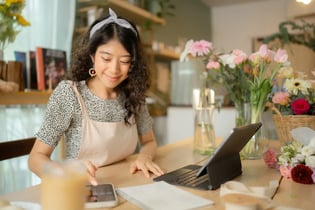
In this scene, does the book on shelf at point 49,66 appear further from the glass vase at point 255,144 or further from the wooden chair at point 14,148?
the glass vase at point 255,144

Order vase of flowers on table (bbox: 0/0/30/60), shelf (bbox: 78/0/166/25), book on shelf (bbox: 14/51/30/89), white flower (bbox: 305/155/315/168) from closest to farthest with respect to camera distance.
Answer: white flower (bbox: 305/155/315/168)
vase of flowers on table (bbox: 0/0/30/60)
book on shelf (bbox: 14/51/30/89)
shelf (bbox: 78/0/166/25)

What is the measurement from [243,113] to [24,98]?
1.04 m

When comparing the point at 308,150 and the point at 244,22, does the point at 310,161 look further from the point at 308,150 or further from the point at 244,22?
the point at 244,22

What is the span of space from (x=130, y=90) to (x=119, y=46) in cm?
24

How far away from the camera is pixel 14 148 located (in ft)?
3.75

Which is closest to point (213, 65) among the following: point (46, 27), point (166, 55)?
point (46, 27)

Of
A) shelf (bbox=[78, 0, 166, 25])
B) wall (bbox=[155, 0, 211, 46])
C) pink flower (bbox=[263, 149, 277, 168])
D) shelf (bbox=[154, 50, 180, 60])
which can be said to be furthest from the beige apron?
wall (bbox=[155, 0, 211, 46])

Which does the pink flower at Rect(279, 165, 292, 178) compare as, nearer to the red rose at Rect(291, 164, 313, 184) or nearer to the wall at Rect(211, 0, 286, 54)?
the red rose at Rect(291, 164, 313, 184)

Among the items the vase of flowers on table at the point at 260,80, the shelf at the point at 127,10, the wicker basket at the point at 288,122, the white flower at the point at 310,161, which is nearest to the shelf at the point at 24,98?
the shelf at the point at 127,10

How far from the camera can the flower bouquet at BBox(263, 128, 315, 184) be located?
0.92 m

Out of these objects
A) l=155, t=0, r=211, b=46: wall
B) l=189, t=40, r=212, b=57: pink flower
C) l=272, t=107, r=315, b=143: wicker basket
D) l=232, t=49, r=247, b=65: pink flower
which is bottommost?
l=272, t=107, r=315, b=143: wicker basket

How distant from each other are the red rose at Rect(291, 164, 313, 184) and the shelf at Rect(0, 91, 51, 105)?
1.23m

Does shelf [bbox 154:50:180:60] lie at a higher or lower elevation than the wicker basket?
higher

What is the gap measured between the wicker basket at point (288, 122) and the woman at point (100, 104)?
556 millimetres
